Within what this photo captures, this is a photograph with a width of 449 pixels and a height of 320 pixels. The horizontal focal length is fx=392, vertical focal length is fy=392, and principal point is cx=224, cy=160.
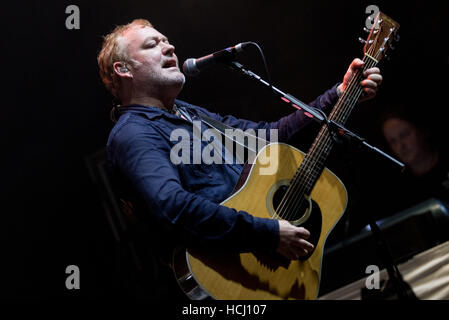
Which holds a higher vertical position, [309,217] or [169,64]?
[169,64]

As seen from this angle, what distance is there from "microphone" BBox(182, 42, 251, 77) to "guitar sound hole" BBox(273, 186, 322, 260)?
75 cm

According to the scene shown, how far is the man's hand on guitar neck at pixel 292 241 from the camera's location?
70.1 inches

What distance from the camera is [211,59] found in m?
2.09

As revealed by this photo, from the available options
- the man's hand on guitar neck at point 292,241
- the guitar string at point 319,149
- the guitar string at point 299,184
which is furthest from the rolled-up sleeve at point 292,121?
the man's hand on guitar neck at point 292,241

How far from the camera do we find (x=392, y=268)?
1766mm

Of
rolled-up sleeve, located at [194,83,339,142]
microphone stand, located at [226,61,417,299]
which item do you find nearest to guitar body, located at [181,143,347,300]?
microphone stand, located at [226,61,417,299]

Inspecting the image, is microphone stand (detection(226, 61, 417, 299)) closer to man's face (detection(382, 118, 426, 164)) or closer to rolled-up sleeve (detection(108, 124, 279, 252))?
rolled-up sleeve (detection(108, 124, 279, 252))

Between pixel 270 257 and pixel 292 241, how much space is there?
0.47 ft

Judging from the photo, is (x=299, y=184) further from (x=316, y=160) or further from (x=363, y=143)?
(x=363, y=143)

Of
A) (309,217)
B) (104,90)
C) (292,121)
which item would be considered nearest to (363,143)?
(309,217)

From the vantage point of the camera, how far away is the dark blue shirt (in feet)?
5.69

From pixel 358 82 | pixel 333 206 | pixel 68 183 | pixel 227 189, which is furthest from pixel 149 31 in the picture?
pixel 68 183

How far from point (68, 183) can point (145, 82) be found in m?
2.09

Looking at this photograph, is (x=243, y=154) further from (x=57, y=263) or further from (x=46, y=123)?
(x=57, y=263)
